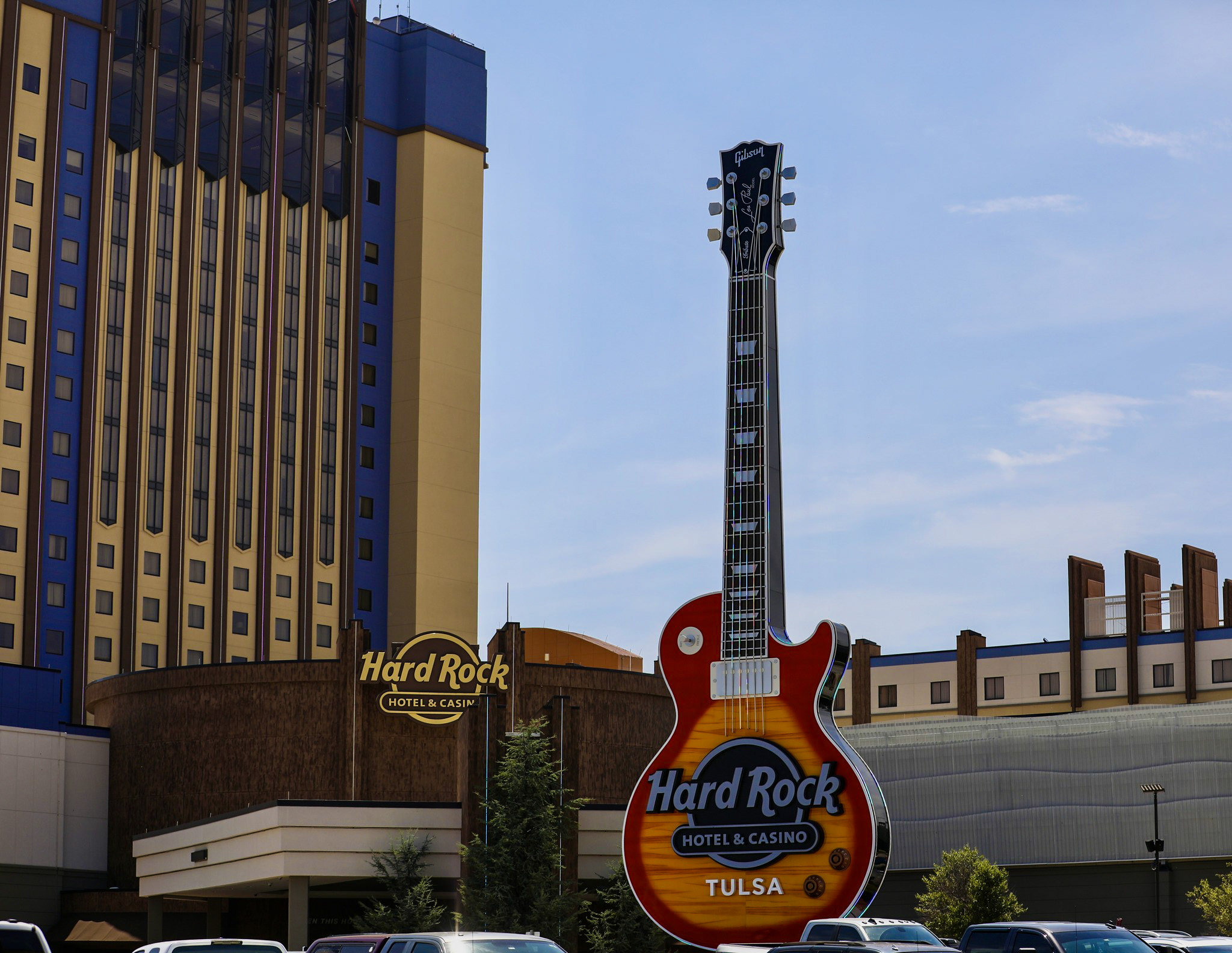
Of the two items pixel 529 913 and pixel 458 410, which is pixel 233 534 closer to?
pixel 458 410

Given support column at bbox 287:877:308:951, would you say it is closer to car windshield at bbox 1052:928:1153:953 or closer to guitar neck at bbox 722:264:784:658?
guitar neck at bbox 722:264:784:658

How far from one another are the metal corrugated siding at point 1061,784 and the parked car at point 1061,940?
3925cm

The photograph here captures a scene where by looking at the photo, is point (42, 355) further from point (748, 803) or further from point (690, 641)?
point (748, 803)

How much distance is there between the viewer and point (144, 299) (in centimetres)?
9081

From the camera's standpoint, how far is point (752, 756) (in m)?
40.0

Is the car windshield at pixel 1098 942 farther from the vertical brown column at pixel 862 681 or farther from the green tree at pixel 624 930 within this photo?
the vertical brown column at pixel 862 681

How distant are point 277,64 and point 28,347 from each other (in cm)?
2366

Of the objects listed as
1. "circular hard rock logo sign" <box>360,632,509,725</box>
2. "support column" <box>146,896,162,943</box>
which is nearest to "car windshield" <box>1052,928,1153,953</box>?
"circular hard rock logo sign" <box>360,632,509,725</box>

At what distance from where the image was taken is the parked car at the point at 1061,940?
82.8 ft

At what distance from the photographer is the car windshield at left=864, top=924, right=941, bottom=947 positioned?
1298 inches

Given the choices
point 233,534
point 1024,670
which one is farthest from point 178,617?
point 1024,670

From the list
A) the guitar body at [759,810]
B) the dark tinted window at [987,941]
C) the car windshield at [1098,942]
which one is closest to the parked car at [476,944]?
the dark tinted window at [987,941]

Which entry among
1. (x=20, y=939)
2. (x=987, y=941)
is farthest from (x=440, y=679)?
(x=20, y=939)

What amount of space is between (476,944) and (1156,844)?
43.1 metres
